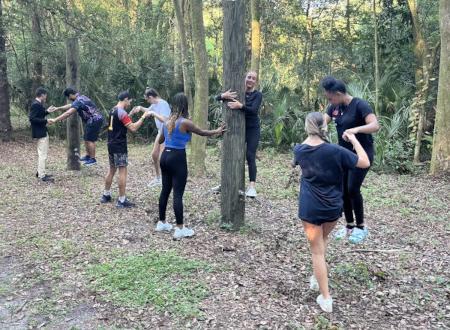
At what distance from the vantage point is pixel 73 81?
10711mm

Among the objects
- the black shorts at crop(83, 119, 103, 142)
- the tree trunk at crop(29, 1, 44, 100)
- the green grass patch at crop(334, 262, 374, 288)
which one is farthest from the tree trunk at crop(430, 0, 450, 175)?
the tree trunk at crop(29, 1, 44, 100)

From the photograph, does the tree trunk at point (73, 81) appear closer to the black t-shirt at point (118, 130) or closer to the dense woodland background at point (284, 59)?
the dense woodland background at point (284, 59)

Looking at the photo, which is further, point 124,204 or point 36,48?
point 36,48

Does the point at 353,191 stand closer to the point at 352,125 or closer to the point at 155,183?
the point at 352,125

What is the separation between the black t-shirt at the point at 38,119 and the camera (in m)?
9.74

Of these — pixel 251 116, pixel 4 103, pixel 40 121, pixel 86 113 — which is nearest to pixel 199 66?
pixel 86 113

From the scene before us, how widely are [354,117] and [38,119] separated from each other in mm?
7036

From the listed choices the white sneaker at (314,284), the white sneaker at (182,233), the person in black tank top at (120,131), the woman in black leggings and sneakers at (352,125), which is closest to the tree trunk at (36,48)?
the person in black tank top at (120,131)

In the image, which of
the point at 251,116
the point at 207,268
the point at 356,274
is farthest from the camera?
the point at 251,116

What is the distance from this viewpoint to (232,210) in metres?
6.42

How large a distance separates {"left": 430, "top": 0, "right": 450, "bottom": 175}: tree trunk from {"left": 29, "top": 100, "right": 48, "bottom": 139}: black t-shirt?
8.71m

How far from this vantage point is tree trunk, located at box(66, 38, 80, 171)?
35.0 ft

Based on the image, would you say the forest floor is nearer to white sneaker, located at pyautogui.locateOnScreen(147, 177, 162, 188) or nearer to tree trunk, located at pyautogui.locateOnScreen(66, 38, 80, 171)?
white sneaker, located at pyautogui.locateOnScreen(147, 177, 162, 188)

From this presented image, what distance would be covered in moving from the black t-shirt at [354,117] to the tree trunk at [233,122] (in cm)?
135
